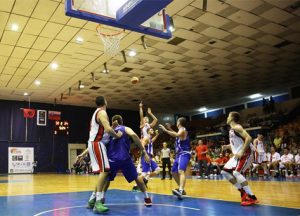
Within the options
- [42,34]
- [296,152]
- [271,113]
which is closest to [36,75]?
[42,34]

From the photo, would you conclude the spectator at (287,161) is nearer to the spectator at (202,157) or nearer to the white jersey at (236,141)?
the spectator at (202,157)

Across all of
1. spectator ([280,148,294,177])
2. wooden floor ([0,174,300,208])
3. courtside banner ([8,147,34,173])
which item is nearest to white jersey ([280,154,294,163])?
spectator ([280,148,294,177])

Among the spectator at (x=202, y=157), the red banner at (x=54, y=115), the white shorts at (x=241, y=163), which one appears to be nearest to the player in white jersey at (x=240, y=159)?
the white shorts at (x=241, y=163)

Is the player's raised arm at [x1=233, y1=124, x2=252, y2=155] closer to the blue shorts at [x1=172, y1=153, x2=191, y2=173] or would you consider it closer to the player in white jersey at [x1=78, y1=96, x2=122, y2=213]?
the blue shorts at [x1=172, y1=153, x2=191, y2=173]

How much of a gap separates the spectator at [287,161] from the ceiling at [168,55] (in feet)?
15.5

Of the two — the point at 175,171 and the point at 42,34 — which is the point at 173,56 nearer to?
the point at 42,34

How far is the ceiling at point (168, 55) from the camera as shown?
1014cm

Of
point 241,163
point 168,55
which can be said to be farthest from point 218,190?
point 168,55

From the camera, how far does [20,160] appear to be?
69.6 feet

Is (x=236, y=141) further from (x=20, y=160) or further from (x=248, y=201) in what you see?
(x=20, y=160)

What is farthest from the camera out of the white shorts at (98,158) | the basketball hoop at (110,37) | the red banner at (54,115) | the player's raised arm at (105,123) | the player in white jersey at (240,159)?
the red banner at (54,115)

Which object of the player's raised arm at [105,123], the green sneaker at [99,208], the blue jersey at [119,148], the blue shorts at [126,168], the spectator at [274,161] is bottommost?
the green sneaker at [99,208]

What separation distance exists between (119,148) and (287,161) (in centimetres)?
943

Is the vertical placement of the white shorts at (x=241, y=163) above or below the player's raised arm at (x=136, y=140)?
below
